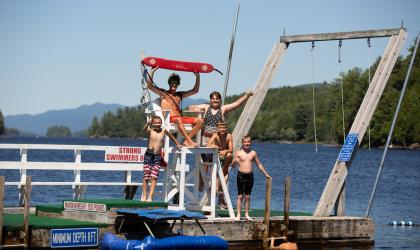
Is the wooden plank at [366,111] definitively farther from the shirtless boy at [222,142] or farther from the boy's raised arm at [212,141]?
the boy's raised arm at [212,141]

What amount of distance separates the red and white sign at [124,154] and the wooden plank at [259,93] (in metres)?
2.10

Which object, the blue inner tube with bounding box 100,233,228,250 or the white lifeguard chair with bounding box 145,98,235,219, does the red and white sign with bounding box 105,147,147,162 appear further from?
the blue inner tube with bounding box 100,233,228,250

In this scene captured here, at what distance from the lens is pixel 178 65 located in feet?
64.5

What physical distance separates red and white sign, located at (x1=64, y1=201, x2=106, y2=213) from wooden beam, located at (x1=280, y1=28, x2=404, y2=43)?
6756 mm

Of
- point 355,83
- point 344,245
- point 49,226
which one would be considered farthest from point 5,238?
point 355,83

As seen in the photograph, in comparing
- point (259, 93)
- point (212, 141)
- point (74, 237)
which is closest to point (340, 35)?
point (259, 93)

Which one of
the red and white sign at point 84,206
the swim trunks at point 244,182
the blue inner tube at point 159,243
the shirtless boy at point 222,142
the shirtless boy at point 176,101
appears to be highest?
the shirtless boy at point 176,101

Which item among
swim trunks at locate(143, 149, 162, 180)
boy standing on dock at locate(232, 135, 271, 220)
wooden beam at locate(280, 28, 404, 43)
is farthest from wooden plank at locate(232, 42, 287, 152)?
swim trunks at locate(143, 149, 162, 180)

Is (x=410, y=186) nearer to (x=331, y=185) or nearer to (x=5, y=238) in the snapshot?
(x=331, y=185)

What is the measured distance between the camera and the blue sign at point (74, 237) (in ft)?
54.1

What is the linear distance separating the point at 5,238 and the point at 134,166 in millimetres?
5195

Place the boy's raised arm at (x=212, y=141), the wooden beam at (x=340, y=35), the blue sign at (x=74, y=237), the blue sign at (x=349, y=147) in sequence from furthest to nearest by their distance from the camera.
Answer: the wooden beam at (x=340, y=35)
the blue sign at (x=349, y=147)
the boy's raised arm at (x=212, y=141)
the blue sign at (x=74, y=237)

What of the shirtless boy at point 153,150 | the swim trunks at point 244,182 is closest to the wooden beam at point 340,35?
the swim trunks at point 244,182

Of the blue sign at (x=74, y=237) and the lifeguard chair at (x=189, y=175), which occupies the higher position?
the lifeguard chair at (x=189, y=175)
